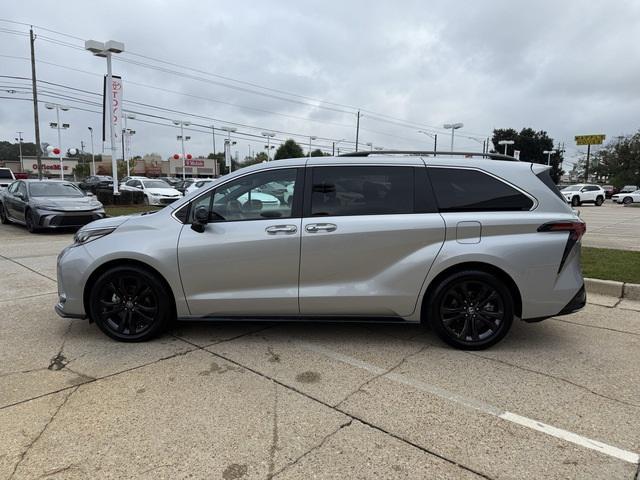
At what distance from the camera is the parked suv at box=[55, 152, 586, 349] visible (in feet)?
13.5

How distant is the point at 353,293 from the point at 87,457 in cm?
238

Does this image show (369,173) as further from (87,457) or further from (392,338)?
(87,457)

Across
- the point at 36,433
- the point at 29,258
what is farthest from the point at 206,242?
the point at 29,258

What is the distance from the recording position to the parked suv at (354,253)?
4117 mm

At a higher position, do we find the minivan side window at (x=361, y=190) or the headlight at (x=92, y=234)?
the minivan side window at (x=361, y=190)

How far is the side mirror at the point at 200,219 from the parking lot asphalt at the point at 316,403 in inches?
43.9

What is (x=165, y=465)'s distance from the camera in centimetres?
261

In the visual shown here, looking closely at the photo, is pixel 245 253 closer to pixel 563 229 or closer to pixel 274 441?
pixel 274 441

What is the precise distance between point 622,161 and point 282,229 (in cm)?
7766

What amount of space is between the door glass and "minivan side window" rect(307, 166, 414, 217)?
0.27m

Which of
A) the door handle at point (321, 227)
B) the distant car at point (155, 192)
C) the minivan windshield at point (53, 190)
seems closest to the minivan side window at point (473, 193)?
the door handle at point (321, 227)

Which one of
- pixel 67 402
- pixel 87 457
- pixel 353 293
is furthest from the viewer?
pixel 353 293

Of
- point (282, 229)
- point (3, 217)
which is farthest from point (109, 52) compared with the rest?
point (282, 229)

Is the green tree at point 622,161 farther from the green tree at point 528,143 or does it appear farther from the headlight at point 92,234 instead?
the headlight at point 92,234
